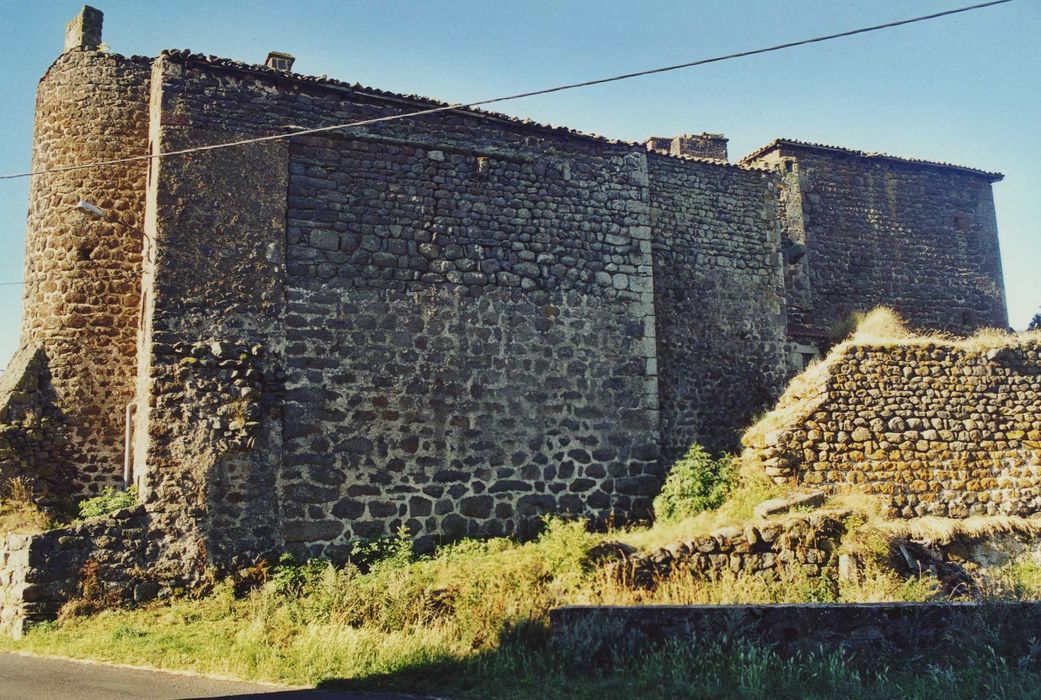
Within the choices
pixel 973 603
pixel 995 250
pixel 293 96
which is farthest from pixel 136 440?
pixel 995 250

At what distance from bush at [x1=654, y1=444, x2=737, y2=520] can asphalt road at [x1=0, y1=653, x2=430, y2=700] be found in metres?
6.74

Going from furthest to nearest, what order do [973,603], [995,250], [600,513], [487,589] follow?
[995,250]
[600,513]
[487,589]
[973,603]

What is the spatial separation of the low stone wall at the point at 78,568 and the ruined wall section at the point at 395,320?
25.7 inches

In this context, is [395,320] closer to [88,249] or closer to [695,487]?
[88,249]

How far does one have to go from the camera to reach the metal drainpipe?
474 inches

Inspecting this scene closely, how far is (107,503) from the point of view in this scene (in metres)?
11.0

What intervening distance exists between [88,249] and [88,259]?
15 cm

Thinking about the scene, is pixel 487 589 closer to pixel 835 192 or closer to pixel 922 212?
pixel 835 192

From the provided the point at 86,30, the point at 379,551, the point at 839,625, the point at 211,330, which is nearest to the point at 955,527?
the point at 839,625

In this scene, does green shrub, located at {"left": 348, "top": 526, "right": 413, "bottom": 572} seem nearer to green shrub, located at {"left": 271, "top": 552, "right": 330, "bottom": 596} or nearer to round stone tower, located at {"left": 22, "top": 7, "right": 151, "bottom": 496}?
green shrub, located at {"left": 271, "top": 552, "right": 330, "bottom": 596}

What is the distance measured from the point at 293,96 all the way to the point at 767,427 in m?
8.51

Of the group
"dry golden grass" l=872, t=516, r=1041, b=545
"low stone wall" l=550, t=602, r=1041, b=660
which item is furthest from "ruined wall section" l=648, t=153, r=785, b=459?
"low stone wall" l=550, t=602, r=1041, b=660

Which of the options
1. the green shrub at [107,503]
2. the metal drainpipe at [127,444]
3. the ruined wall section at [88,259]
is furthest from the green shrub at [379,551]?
the ruined wall section at [88,259]

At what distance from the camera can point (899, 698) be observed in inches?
250
